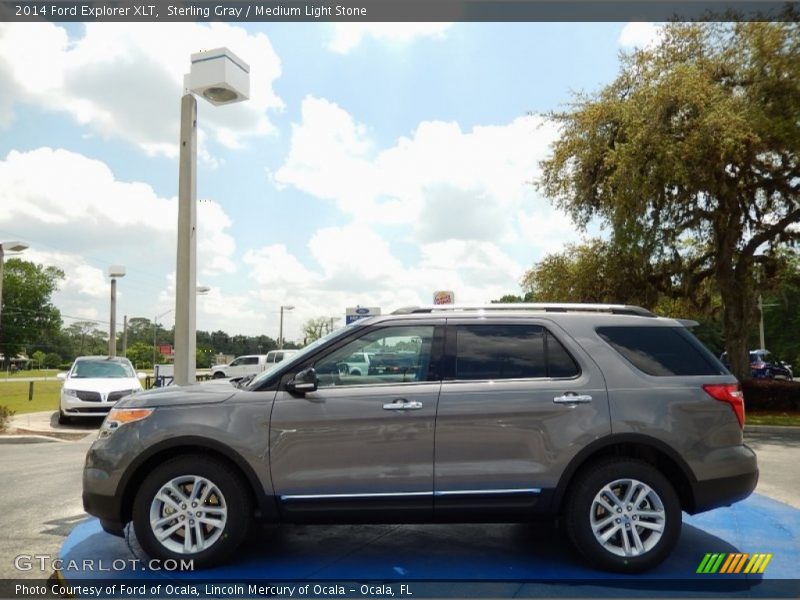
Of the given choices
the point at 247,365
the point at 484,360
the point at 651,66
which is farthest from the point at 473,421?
the point at 247,365

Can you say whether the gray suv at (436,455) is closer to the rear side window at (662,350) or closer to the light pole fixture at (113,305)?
the rear side window at (662,350)

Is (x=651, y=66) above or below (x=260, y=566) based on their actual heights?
above

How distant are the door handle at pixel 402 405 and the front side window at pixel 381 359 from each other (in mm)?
208

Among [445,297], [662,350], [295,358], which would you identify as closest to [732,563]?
[662,350]

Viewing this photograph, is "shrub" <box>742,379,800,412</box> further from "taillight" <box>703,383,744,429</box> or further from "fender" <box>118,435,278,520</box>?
"fender" <box>118,435,278,520</box>

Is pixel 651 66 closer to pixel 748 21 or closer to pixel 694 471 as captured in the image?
pixel 748 21

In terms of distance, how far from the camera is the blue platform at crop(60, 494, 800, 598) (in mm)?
4410

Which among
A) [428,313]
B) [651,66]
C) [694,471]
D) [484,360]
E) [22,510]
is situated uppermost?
[651,66]

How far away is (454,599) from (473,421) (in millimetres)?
1160

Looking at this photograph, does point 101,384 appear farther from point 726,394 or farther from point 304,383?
point 726,394

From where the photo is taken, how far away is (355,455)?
4.68 metres

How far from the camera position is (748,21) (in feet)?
58.5

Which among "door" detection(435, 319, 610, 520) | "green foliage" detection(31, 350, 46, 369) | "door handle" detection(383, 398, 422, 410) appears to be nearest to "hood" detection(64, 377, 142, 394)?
"door handle" detection(383, 398, 422, 410)

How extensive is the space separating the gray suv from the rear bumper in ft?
0.03
